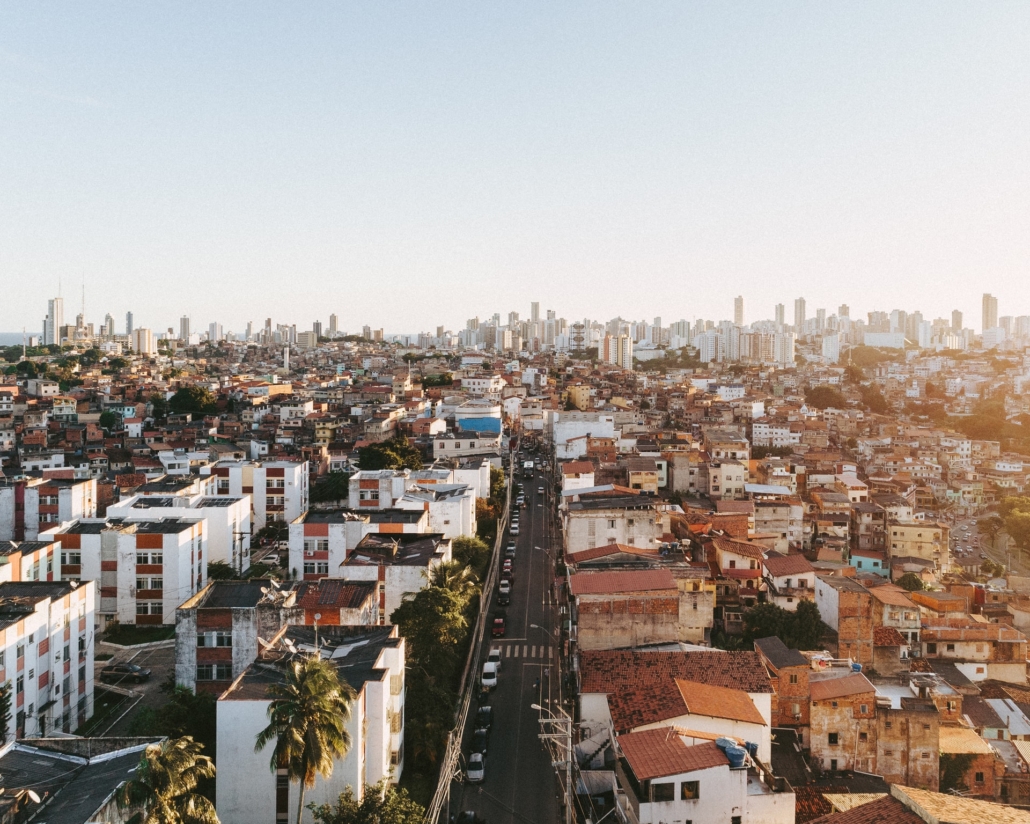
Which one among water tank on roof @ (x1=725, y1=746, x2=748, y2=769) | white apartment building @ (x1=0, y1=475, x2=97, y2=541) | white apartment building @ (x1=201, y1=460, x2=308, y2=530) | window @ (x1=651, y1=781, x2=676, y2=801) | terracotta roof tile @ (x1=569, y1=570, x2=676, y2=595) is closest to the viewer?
window @ (x1=651, y1=781, x2=676, y2=801)

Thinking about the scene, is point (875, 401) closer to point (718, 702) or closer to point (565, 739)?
point (718, 702)

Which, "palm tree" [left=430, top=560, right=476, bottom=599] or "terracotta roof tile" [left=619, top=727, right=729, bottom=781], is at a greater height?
"palm tree" [left=430, top=560, right=476, bottom=599]

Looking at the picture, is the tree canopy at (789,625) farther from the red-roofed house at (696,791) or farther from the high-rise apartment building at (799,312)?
the high-rise apartment building at (799,312)

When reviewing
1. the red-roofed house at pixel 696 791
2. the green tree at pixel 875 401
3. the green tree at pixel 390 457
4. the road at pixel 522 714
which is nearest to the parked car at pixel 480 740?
the road at pixel 522 714

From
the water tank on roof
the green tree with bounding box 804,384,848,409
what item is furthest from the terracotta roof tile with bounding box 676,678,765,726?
the green tree with bounding box 804,384,848,409

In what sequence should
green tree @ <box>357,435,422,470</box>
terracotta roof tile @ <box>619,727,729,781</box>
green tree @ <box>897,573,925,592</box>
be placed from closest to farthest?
terracotta roof tile @ <box>619,727,729,781</box>
green tree @ <box>897,573,925,592</box>
green tree @ <box>357,435,422,470</box>

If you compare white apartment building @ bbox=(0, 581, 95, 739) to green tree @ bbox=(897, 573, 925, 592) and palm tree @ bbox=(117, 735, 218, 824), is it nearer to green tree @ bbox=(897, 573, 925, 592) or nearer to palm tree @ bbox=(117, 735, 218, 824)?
palm tree @ bbox=(117, 735, 218, 824)
